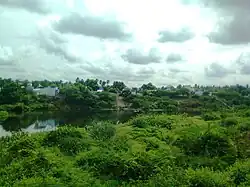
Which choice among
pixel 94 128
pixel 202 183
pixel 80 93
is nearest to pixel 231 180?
pixel 202 183

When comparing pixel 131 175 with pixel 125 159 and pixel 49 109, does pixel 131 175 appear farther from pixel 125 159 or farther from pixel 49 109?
pixel 49 109

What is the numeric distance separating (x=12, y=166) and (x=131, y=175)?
6.69 meters

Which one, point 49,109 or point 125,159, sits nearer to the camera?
point 125,159

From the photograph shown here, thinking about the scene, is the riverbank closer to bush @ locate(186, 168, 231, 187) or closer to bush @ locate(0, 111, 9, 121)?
bush @ locate(186, 168, 231, 187)

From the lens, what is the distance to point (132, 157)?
19.6 meters

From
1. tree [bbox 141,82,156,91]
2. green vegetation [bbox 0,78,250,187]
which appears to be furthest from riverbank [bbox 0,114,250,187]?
tree [bbox 141,82,156,91]

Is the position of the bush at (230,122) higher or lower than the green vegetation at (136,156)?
higher

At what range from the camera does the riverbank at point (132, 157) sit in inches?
681

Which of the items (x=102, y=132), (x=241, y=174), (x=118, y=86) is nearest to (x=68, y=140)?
(x=102, y=132)

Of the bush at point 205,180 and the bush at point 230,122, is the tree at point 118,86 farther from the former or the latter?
the bush at point 205,180

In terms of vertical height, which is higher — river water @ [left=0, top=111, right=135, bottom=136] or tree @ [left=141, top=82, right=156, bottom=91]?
tree @ [left=141, top=82, right=156, bottom=91]

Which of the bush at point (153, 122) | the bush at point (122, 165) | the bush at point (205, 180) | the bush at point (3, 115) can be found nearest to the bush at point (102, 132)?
the bush at point (153, 122)

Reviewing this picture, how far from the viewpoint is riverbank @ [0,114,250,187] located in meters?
17.3

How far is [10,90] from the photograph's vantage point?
9519 cm
